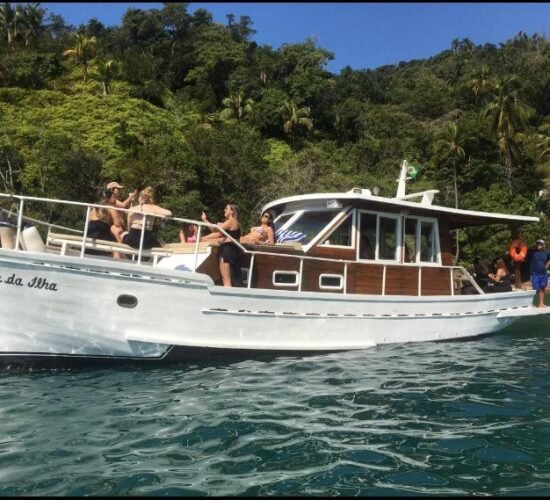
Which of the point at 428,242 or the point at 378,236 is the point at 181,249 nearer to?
the point at 378,236

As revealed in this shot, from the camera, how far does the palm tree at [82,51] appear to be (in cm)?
4388

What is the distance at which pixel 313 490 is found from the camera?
12.8ft

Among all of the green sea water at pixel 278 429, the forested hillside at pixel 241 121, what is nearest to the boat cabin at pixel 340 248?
the green sea water at pixel 278 429

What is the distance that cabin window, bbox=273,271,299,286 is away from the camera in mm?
8242

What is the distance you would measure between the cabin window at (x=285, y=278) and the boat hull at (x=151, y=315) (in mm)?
295

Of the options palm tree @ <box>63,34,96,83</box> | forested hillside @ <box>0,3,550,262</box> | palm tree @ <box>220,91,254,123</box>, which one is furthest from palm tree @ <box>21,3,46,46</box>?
palm tree @ <box>220,91,254,123</box>

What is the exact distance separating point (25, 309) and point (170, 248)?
2214mm

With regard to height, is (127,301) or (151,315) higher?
(127,301)

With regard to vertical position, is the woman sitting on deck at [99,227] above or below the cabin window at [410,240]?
below

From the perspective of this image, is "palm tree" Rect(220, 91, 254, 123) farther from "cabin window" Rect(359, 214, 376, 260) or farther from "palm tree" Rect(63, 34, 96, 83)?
"cabin window" Rect(359, 214, 376, 260)

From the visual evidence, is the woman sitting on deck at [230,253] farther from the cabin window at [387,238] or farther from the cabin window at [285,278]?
the cabin window at [387,238]

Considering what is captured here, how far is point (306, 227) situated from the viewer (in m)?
9.41

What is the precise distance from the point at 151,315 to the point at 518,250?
757 centimetres

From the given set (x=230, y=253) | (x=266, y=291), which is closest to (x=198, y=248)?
(x=230, y=253)
